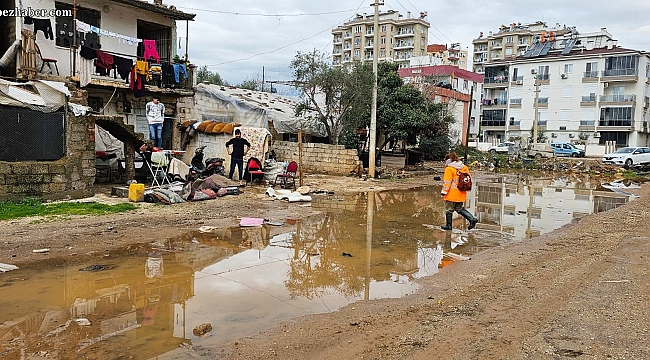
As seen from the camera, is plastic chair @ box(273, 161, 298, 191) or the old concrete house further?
plastic chair @ box(273, 161, 298, 191)

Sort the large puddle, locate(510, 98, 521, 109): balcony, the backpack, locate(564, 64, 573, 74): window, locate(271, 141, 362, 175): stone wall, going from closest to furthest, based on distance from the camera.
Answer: the large puddle
the backpack
locate(271, 141, 362, 175): stone wall
locate(564, 64, 573, 74): window
locate(510, 98, 521, 109): balcony

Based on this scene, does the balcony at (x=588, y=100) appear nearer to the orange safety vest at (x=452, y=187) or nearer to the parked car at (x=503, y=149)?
the parked car at (x=503, y=149)

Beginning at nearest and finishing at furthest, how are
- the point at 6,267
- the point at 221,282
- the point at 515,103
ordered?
the point at 221,282 < the point at 6,267 < the point at 515,103

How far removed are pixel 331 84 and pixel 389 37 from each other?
70920mm

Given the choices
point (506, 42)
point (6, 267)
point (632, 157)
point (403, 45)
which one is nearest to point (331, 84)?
point (6, 267)

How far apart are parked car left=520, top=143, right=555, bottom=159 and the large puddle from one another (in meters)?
28.7

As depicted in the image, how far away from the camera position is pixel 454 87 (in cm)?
5728

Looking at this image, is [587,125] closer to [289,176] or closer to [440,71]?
[440,71]

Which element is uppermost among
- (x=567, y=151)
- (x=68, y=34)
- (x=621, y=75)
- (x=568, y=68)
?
(x=568, y=68)

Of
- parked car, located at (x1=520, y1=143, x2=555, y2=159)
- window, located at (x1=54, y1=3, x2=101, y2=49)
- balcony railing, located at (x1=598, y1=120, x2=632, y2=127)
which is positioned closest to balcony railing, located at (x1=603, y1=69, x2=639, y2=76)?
balcony railing, located at (x1=598, y1=120, x2=632, y2=127)

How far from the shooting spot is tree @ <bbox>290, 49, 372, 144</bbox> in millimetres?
21078

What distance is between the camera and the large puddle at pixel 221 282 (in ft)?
14.7

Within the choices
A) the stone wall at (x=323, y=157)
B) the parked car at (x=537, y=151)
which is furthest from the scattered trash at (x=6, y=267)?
the parked car at (x=537, y=151)

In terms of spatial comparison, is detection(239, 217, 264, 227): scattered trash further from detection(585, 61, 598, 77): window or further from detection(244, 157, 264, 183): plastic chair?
detection(585, 61, 598, 77): window
